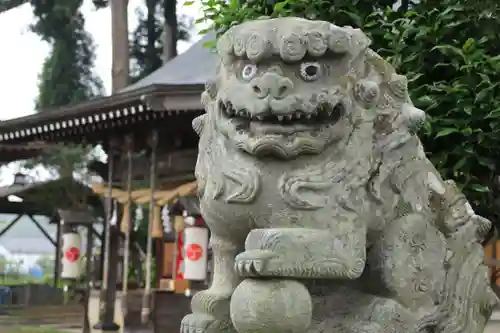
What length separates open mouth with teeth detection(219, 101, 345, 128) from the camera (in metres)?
2.45

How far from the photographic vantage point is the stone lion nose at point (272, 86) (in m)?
2.44

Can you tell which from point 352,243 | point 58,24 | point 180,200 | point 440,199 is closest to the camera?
point 352,243

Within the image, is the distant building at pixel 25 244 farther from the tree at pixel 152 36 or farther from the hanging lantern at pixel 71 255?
the hanging lantern at pixel 71 255

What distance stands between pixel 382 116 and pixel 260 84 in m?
0.51

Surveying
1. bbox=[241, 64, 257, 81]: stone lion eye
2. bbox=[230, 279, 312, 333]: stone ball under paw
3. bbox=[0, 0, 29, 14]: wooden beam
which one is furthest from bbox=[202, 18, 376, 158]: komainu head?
bbox=[0, 0, 29, 14]: wooden beam

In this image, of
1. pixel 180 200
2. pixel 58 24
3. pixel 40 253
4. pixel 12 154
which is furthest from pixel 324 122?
pixel 40 253

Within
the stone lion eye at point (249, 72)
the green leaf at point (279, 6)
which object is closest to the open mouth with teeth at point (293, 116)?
the stone lion eye at point (249, 72)

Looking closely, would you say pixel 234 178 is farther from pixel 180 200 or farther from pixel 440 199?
pixel 180 200

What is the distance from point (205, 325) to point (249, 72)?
907 millimetres

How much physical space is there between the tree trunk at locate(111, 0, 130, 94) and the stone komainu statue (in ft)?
39.2

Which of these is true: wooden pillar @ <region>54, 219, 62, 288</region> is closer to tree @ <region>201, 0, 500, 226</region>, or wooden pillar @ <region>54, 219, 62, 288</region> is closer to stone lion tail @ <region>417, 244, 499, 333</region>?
tree @ <region>201, 0, 500, 226</region>

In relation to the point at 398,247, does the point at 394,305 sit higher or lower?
lower

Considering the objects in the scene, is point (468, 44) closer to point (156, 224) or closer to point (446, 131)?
point (446, 131)

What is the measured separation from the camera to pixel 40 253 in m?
36.3
